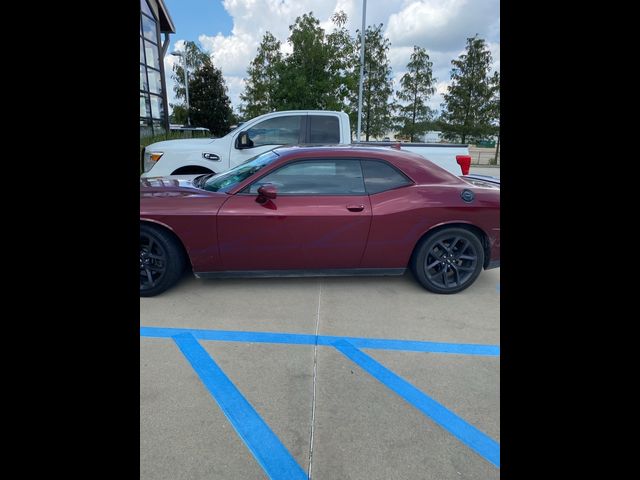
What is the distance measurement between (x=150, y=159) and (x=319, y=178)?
408cm

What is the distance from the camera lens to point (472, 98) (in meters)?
21.9

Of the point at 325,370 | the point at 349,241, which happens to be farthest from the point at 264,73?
the point at 325,370

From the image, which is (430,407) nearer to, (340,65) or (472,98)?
(340,65)

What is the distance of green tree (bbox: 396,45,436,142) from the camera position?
854 inches

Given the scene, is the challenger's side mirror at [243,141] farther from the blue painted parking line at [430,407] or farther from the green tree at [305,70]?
the green tree at [305,70]

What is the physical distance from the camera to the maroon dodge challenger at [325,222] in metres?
3.73

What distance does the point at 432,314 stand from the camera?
3.66 m

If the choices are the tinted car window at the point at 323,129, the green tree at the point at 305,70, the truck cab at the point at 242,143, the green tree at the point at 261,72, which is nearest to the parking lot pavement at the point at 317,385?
the truck cab at the point at 242,143

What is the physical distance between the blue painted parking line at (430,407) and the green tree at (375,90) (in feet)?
57.2

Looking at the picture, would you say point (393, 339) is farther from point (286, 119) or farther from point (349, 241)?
point (286, 119)

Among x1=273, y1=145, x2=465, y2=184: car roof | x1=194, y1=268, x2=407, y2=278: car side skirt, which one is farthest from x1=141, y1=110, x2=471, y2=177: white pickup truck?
x1=194, y1=268, x2=407, y2=278: car side skirt
